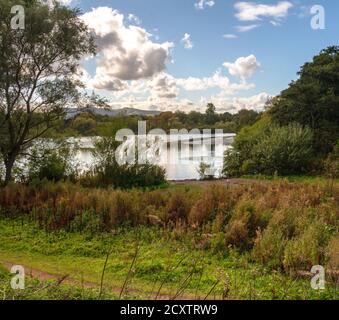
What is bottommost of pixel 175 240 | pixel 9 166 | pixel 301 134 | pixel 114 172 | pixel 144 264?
pixel 144 264

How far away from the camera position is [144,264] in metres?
7.48

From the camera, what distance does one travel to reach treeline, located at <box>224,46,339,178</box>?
70.6ft

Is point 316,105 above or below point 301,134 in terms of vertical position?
above

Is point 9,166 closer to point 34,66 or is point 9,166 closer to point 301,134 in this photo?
point 34,66

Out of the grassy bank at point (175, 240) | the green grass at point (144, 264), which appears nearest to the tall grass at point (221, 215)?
the grassy bank at point (175, 240)

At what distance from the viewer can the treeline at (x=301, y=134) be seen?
21531mm

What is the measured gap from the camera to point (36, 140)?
17281mm

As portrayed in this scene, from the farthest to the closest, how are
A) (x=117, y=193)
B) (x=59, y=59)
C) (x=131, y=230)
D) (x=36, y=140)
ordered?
(x=36, y=140) → (x=59, y=59) → (x=117, y=193) → (x=131, y=230)

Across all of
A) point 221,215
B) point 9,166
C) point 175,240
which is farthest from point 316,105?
point 175,240

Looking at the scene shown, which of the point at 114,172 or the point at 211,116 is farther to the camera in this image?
the point at 211,116

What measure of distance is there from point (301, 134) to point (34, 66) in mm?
13437

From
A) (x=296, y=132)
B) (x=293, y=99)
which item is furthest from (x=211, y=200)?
(x=293, y=99)
